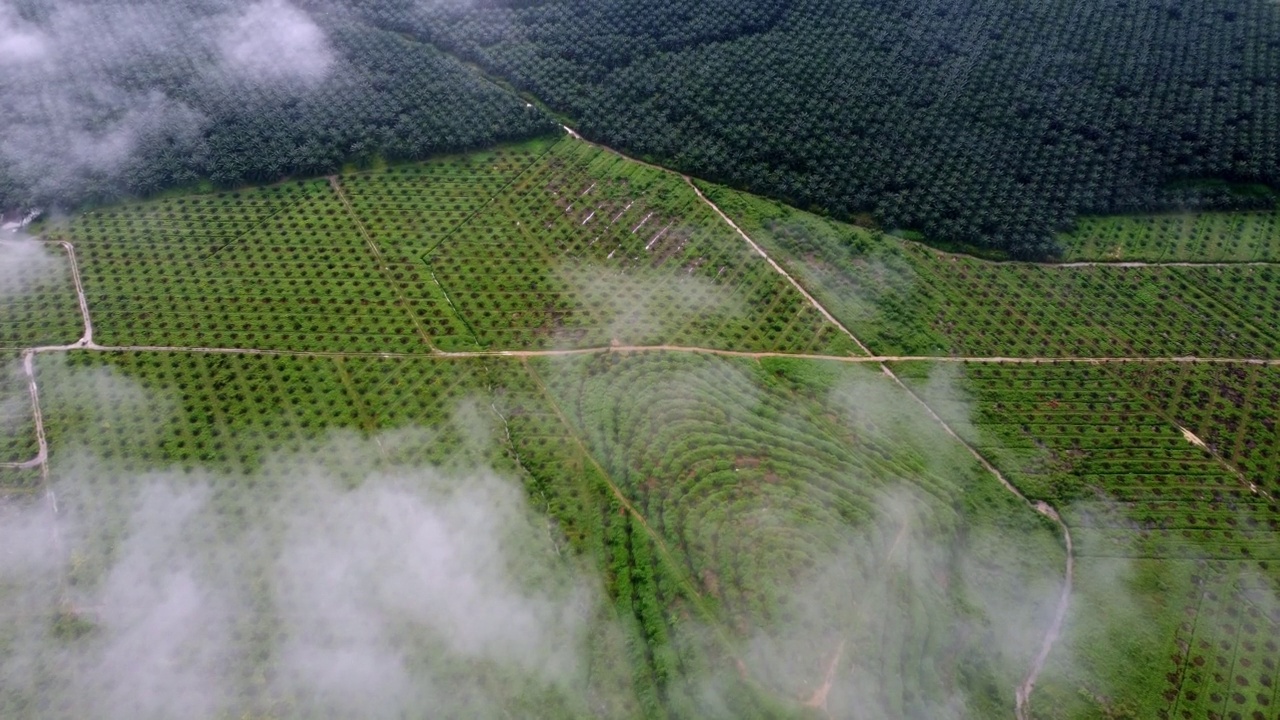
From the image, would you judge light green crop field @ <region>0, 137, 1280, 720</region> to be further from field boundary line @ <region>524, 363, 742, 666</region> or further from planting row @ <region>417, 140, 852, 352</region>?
planting row @ <region>417, 140, 852, 352</region>

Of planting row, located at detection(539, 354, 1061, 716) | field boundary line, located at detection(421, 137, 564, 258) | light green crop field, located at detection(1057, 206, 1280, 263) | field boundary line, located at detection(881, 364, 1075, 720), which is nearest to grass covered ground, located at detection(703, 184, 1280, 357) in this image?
light green crop field, located at detection(1057, 206, 1280, 263)

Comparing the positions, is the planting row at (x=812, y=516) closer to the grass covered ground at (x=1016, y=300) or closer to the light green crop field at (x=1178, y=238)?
the grass covered ground at (x=1016, y=300)

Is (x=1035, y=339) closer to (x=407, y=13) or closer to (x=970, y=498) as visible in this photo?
(x=970, y=498)

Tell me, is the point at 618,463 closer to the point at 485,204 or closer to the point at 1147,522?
the point at 485,204

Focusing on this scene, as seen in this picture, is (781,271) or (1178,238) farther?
(1178,238)

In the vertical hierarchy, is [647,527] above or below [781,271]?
below

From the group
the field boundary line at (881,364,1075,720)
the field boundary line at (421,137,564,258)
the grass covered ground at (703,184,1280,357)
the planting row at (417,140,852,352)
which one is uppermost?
the field boundary line at (421,137,564,258)

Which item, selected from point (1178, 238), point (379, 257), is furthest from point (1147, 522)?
point (379, 257)

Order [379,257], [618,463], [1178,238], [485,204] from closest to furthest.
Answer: [618,463] → [379,257] → [1178,238] → [485,204]

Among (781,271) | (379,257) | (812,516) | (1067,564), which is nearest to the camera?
(1067,564)
